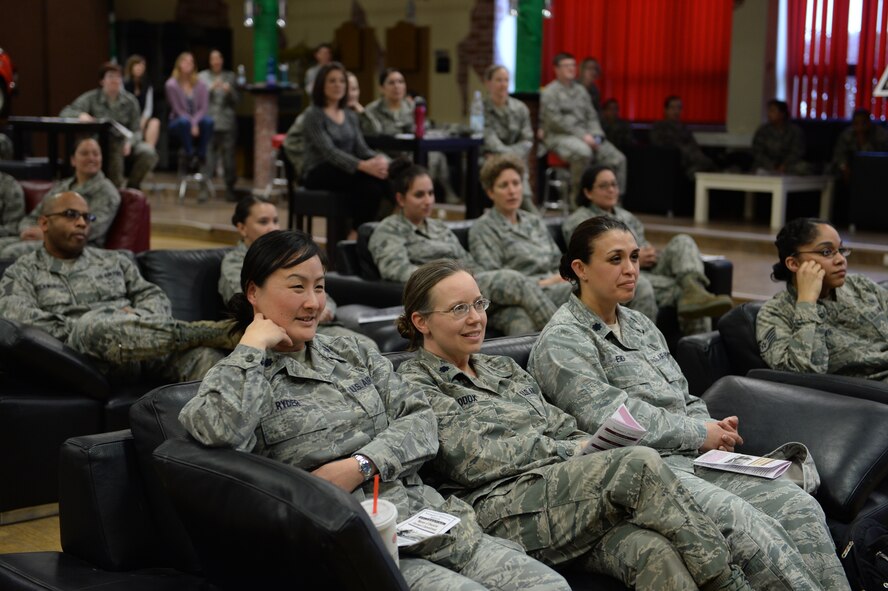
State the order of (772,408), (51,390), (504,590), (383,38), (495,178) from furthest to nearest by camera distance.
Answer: (383,38) → (495,178) → (51,390) → (772,408) → (504,590)

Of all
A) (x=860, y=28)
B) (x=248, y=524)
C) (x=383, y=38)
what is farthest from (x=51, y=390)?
(x=383, y=38)

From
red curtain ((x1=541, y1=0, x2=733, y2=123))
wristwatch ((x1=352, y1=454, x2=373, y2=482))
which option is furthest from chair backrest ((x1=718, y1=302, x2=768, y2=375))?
red curtain ((x1=541, y1=0, x2=733, y2=123))

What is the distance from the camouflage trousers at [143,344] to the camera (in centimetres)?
382

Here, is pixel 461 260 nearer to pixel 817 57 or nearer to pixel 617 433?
pixel 617 433

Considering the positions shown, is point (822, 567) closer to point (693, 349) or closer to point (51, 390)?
point (693, 349)

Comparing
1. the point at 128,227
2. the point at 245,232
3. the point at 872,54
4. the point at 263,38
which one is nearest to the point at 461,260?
the point at 245,232

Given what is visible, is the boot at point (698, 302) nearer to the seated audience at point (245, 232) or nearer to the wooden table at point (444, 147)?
the seated audience at point (245, 232)

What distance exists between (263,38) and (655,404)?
9.57 metres

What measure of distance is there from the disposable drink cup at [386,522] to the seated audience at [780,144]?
8762 mm

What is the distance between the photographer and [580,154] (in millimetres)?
9328

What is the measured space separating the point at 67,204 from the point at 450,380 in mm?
2027

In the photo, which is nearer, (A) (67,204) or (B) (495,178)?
(A) (67,204)

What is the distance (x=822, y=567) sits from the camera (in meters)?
2.63

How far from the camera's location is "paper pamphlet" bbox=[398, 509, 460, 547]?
88.5 inches
